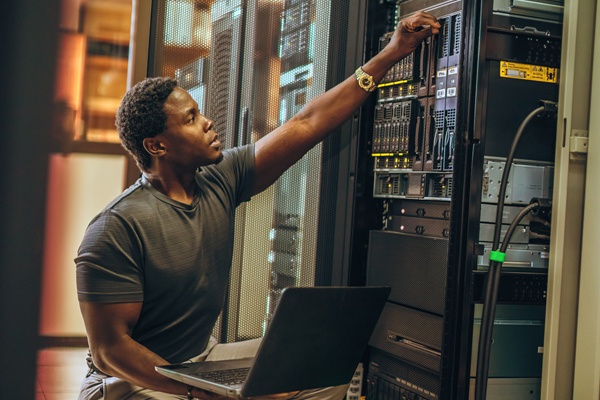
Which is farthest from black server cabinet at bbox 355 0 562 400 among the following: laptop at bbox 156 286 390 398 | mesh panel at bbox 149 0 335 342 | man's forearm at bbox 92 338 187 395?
man's forearm at bbox 92 338 187 395

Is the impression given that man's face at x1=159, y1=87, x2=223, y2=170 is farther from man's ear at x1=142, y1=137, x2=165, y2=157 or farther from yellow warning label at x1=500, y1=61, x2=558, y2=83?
yellow warning label at x1=500, y1=61, x2=558, y2=83

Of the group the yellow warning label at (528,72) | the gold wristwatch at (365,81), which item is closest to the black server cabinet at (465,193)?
the yellow warning label at (528,72)

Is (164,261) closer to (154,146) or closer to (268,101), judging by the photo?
(154,146)

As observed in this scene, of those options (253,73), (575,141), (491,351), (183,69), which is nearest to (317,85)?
(253,73)

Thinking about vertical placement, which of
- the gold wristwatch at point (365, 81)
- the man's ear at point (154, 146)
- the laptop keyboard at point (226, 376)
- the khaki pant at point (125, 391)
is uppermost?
the gold wristwatch at point (365, 81)

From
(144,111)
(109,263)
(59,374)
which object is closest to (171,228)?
(109,263)

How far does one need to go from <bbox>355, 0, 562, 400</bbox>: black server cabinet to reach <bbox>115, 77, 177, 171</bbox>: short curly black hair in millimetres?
837

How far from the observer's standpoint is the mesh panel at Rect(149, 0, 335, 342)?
2643 millimetres

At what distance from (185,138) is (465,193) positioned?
0.89 m

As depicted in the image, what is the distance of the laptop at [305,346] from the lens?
1691 millimetres

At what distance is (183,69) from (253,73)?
247 mm

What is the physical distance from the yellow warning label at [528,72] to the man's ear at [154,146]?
113cm

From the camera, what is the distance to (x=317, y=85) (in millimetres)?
2740

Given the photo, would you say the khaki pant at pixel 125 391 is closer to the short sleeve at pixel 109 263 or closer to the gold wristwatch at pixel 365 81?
the short sleeve at pixel 109 263
